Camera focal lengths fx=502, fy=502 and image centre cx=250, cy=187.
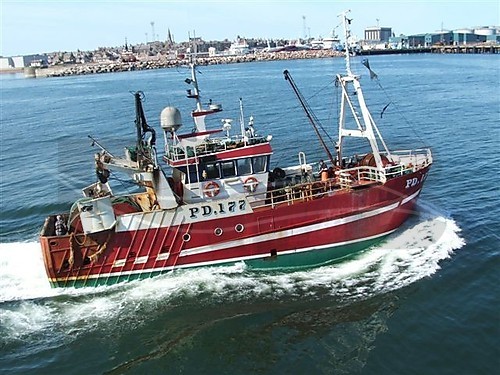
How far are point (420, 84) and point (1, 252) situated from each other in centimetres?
6857

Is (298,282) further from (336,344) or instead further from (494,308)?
(494,308)

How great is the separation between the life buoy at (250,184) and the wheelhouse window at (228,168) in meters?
0.65

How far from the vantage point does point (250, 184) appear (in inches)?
859

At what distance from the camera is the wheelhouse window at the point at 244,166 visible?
21578 millimetres

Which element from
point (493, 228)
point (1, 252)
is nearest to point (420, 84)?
point (493, 228)

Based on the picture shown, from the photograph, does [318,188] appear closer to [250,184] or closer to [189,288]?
[250,184]

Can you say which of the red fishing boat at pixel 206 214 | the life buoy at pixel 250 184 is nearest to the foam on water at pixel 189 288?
the red fishing boat at pixel 206 214

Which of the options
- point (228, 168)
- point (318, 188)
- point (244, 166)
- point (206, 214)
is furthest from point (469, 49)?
→ point (206, 214)

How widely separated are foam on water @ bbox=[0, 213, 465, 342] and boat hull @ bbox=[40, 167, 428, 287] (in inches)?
20.5

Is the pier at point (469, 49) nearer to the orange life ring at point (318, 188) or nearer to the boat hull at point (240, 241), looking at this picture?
the orange life ring at point (318, 188)

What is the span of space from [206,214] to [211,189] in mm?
1146

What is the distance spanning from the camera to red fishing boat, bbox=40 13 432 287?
67.1 ft

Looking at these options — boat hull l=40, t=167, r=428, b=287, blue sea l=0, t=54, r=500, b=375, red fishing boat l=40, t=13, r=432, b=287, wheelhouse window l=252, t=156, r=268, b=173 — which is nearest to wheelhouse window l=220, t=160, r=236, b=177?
red fishing boat l=40, t=13, r=432, b=287

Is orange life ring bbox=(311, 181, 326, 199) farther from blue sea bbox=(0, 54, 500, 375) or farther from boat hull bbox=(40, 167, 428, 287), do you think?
blue sea bbox=(0, 54, 500, 375)
